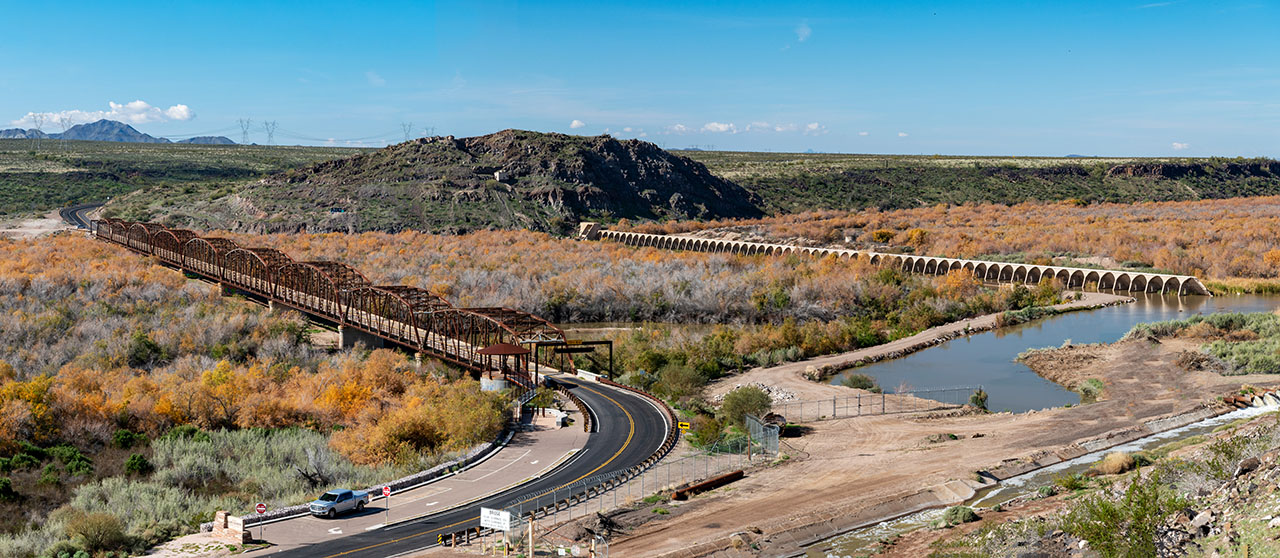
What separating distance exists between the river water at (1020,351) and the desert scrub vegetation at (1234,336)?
4078 millimetres

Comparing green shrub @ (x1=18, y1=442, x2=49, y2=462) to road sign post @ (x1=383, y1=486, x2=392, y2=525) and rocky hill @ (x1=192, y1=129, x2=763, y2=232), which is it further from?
rocky hill @ (x1=192, y1=129, x2=763, y2=232)

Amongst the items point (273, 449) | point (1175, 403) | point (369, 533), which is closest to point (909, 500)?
point (369, 533)

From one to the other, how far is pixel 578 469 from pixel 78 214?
12550 cm

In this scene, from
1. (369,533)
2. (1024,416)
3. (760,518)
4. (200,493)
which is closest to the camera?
(369,533)

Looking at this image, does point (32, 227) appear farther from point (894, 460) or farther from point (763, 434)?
point (894, 460)

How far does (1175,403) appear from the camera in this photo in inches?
1780

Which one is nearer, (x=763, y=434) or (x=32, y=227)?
(x=763, y=434)

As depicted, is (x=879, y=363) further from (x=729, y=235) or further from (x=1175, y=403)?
(x=729, y=235)

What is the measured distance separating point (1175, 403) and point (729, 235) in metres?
86.9

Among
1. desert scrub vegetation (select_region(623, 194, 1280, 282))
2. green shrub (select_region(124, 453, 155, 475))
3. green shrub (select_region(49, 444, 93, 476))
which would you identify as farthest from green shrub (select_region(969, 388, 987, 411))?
desert scrub vegetation (select_region(623, 194, 1280, 282))

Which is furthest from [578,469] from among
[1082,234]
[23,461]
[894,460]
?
[1082,234]

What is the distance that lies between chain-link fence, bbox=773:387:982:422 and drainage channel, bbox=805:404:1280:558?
9165mm

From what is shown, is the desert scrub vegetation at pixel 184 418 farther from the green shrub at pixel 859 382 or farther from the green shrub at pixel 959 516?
the green shrub at pixel 859 382

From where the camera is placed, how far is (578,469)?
35.7m
